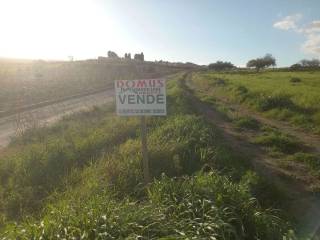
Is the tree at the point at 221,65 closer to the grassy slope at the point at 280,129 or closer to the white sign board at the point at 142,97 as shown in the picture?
the grassy slope at the point at 280,129

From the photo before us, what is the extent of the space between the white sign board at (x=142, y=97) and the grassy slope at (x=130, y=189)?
38.2 inches

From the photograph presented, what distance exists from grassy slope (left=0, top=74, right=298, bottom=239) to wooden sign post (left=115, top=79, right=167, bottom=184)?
0.88m

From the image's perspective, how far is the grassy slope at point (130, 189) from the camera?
395 centimetres

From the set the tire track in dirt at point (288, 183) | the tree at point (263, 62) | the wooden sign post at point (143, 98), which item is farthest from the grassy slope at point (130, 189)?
the tree at point (263, 62)

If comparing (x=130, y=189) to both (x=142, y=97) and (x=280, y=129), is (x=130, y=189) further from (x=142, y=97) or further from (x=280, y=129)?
(x=280, y=129)

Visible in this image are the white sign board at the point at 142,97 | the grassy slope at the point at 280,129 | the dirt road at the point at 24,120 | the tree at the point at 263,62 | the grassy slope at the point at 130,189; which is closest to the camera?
the grassy slope at the point at 130,189

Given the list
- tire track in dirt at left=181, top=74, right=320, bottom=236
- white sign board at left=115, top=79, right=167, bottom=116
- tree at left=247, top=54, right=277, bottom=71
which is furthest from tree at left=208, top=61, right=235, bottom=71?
white sign board at left=115, top=79, right=167, bottom=116

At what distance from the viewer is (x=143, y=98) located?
5879 millimetres

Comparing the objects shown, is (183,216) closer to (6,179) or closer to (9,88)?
(6,179)

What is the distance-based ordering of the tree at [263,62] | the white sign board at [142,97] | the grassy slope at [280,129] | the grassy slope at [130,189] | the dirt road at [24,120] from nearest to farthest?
the grassy slope at [130,189]
the white sign board at [142,97]
the grassy slope at [280,129]
the dirt road at [24,120]
the tree at [263,62]

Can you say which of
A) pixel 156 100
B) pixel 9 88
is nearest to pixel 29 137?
pixel 156 100

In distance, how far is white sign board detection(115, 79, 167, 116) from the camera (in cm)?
580

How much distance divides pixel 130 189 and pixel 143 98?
1372 mm

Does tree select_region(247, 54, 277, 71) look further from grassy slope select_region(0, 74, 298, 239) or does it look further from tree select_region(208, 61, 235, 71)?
grassy slope select_region(0, 74, 298, 239)
